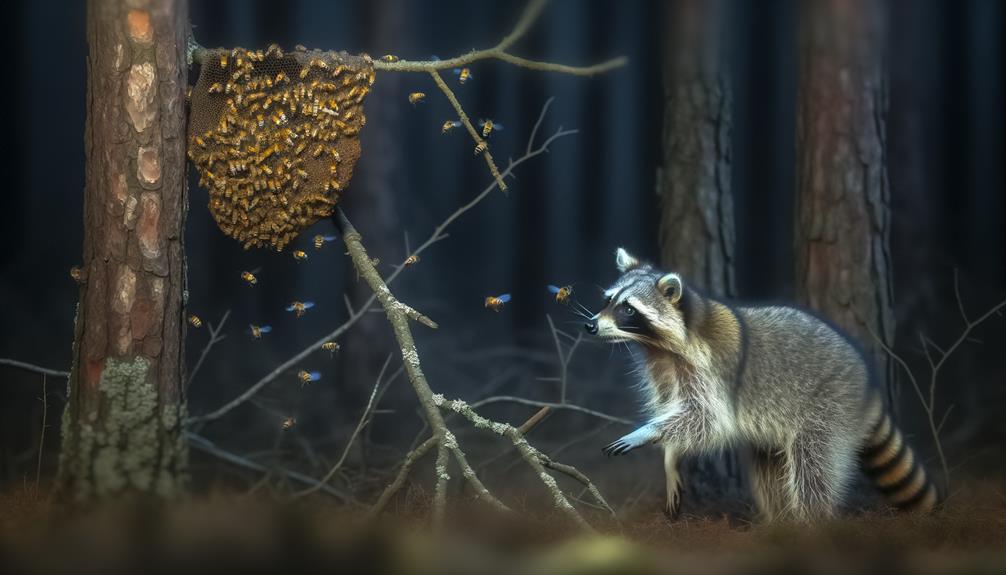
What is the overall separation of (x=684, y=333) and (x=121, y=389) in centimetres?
222

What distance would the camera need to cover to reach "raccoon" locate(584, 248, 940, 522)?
4.63m

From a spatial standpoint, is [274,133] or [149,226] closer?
[149,226]

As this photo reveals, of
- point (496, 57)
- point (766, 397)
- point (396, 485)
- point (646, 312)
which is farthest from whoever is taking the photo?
point (766, 397)

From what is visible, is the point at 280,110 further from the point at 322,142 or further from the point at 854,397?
the point at 854,397

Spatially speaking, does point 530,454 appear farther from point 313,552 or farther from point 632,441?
point 313,552

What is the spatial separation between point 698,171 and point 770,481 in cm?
154

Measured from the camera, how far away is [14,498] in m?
4.54

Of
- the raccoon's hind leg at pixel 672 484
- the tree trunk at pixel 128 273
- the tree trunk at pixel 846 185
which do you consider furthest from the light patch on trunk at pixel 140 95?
the tree trunk at pixel 846 185

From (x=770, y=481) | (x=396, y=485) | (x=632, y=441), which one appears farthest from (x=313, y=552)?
(x=770, y=481)

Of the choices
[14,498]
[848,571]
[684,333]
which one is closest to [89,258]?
Result: [14,498]

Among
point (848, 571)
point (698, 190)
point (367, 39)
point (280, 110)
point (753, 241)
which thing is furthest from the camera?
point (753, 241)

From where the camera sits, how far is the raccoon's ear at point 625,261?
488cm

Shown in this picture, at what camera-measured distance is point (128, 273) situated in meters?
3.88

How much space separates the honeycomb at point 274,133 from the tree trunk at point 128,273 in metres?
0.19
